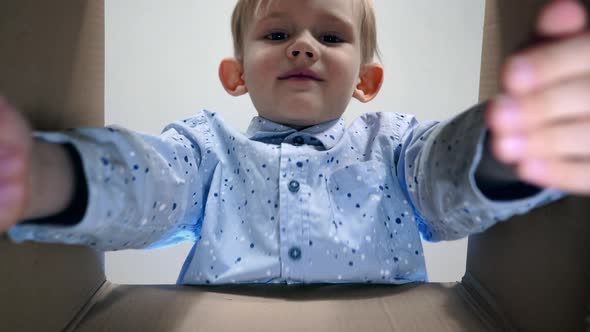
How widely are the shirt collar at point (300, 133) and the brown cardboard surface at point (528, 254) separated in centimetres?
18

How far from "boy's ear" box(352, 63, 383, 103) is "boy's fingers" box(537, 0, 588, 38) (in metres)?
0.47

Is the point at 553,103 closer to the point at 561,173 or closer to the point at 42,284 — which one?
the point at 561,173

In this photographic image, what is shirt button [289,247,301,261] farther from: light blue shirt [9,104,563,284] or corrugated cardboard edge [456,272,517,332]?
corrugated cardboard edge [456,272,517,332]

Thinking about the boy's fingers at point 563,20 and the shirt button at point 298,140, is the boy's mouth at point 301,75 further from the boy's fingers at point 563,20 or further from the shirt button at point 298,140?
the boy's fingers at point 563,20

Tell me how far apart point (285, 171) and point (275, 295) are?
0.14 m

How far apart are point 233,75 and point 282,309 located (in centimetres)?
37

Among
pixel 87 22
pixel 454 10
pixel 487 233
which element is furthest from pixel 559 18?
pixel 454 10

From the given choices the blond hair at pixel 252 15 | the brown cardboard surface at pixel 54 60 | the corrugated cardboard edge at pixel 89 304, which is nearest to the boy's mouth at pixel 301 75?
the blond hair at pixel 252 15

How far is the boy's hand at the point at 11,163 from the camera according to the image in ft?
1.02

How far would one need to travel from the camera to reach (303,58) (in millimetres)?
641

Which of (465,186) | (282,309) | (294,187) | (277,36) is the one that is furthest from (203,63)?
(465,186)

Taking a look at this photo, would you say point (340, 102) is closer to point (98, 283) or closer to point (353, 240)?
point (353, 240)

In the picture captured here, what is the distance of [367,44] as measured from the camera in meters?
0.79

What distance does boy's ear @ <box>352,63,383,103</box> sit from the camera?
2.64 ft
